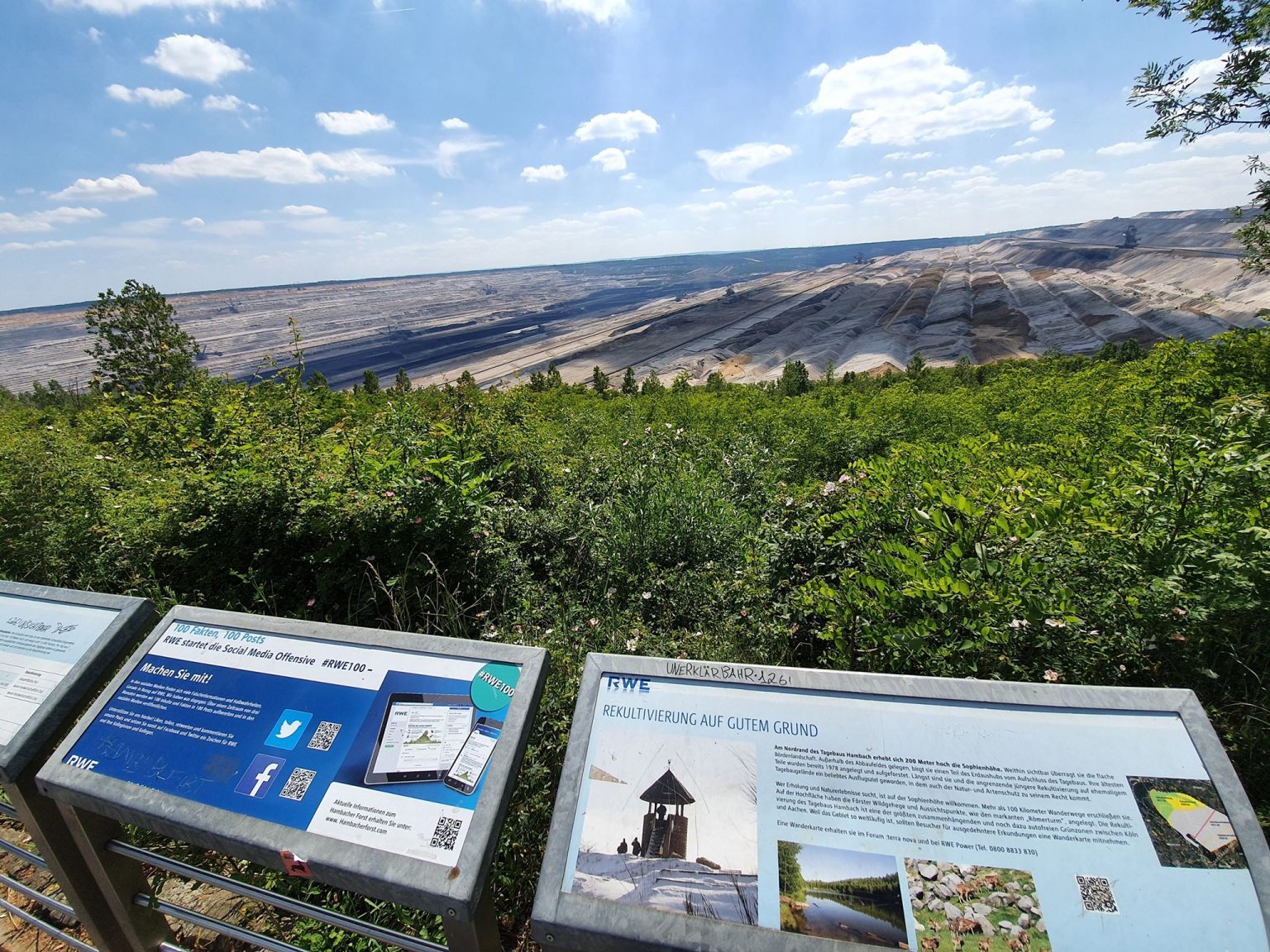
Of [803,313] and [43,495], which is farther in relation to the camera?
[803,313]

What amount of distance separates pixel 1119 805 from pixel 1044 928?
0.34 metres

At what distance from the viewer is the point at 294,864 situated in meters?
1.54

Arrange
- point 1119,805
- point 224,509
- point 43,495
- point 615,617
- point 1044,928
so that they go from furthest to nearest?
point 43,495 → point 224,509 → point 615,617 → point 1119,805 → point 1044,928

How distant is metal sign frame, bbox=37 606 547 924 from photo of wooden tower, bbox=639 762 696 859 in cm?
37

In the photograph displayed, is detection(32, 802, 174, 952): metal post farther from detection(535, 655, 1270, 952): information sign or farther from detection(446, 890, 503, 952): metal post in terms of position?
detection(535, 655, 1270, 952): information sign

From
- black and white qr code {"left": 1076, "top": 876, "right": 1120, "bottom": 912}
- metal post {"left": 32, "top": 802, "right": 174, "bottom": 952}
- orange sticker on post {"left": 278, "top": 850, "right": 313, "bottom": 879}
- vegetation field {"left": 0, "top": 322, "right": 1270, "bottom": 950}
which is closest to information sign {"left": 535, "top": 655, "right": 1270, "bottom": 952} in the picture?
black and white qr code {"left": 1076, "top": 876, "right": 1120, "bottom": 912}

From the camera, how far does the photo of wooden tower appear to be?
55.8 inches

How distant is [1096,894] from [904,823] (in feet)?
1.23

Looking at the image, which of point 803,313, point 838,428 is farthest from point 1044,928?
point 803,313

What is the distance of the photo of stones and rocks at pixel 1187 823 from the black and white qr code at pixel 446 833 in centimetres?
161

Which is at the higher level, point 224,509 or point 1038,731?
point 1038,731

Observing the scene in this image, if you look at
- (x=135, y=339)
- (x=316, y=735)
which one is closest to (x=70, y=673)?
(x=316, y=735)

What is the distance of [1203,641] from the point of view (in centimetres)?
239

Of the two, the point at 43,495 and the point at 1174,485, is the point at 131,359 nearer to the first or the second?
the point at 43,495
